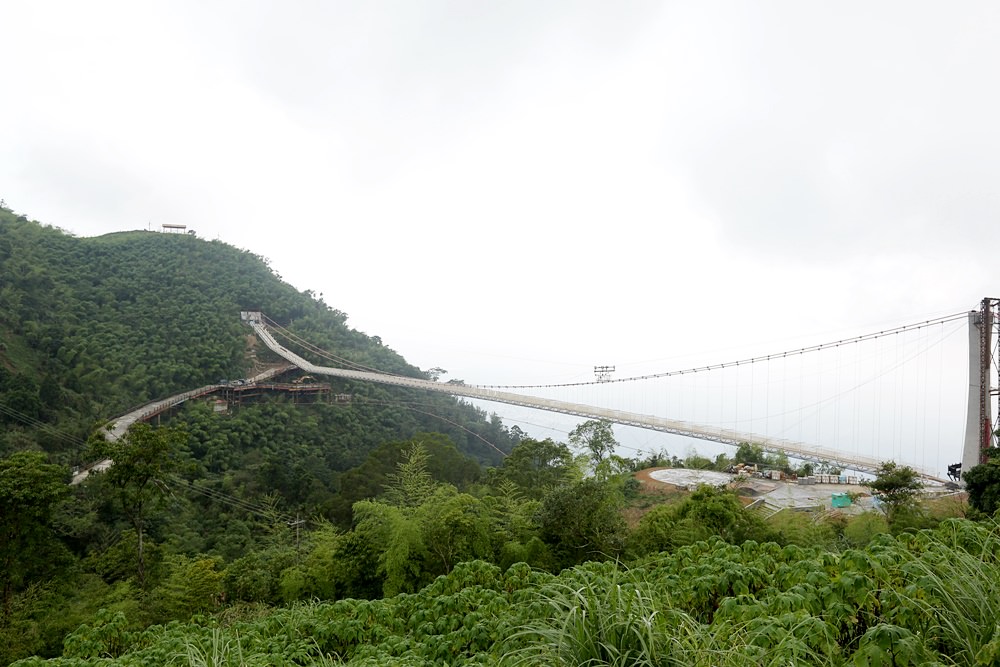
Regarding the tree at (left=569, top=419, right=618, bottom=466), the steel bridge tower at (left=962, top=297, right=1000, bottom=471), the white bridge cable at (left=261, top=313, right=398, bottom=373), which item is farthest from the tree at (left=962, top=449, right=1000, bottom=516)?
the white bridge cable at (left=261, top=313, right=398, bottom=373)

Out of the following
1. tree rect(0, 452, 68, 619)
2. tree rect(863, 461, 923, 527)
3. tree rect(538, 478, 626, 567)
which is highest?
tree rect(863, 461, 923, 527)

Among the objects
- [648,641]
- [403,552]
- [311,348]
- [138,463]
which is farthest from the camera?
[311,348]

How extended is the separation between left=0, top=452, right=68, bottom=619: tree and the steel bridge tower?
47.7 feet

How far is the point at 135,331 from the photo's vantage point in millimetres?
23562

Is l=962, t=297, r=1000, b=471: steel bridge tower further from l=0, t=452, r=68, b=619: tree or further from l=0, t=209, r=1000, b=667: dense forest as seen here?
l=0, t=452, r=68, b=619: tree

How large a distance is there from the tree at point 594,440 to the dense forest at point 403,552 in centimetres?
6

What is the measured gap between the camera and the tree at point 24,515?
665cm

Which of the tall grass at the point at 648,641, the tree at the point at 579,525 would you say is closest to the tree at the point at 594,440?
the tree at the point at 579,525

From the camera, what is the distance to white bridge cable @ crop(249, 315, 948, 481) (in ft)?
41.4

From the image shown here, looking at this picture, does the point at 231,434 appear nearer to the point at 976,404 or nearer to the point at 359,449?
the point at 359,449

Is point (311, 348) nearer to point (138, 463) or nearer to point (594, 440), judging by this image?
point (594, 440)

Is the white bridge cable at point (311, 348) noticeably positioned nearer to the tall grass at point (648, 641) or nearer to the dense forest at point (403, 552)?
the dense forest at point (403, 552)

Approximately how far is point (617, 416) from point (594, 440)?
13.3 feet

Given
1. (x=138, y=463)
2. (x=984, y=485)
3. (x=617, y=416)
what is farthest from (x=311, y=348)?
(x=984, y=485)
